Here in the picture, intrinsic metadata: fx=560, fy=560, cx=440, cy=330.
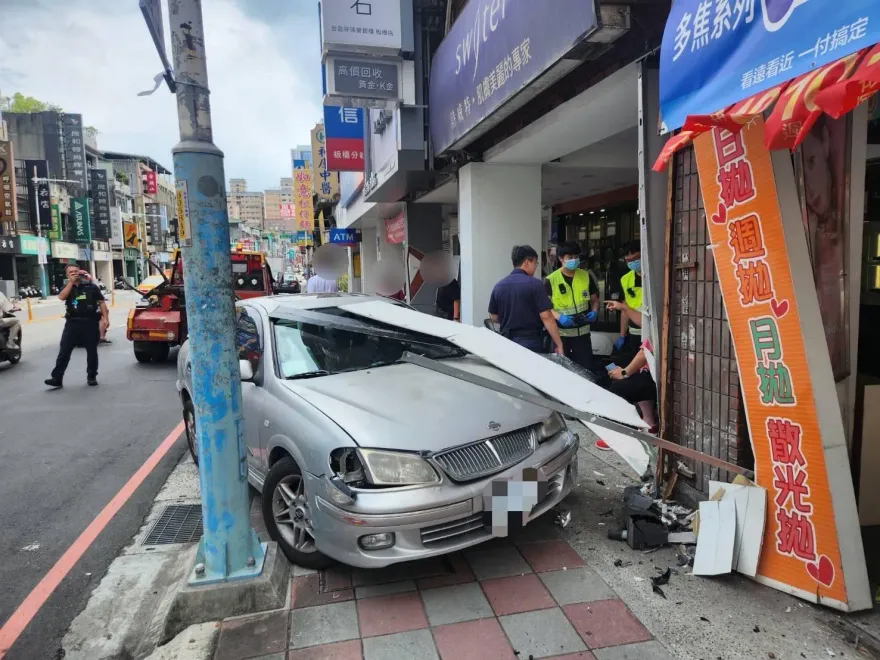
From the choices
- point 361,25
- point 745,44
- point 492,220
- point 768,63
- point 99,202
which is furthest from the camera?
point 99,202

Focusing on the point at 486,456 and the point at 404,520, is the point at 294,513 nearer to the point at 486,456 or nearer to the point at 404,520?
the point at 404,520

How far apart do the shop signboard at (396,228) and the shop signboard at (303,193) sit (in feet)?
43.8

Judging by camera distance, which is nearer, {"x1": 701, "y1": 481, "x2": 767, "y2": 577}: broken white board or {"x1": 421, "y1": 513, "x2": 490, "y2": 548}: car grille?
{"x1": 421, "y1": 513, "x2": 490, "y2": 548}: car grille

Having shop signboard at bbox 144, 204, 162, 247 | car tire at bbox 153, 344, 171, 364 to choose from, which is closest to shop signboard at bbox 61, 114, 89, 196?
shop signboard at bbox 144, 204, 162, 247

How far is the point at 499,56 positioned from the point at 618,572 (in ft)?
15.2

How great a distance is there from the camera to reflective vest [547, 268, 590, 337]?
595cm

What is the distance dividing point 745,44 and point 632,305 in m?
3.21

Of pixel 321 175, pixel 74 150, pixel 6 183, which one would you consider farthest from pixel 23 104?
pixel 321 175

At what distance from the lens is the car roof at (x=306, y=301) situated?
4410 mm

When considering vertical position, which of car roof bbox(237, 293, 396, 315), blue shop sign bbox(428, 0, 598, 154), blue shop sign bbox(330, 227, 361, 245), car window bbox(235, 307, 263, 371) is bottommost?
car window bbox(235, 307, 263, 371)

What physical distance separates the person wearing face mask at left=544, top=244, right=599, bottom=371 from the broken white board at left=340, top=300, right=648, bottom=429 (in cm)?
264

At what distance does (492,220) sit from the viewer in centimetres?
751

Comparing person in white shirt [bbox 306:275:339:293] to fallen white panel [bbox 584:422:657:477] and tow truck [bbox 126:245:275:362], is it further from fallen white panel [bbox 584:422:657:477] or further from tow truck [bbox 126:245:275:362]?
fallen white panel [bbox 584:422:657:477]

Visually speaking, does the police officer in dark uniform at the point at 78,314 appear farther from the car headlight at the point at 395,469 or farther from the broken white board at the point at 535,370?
the car headlight at the point at 395,469
